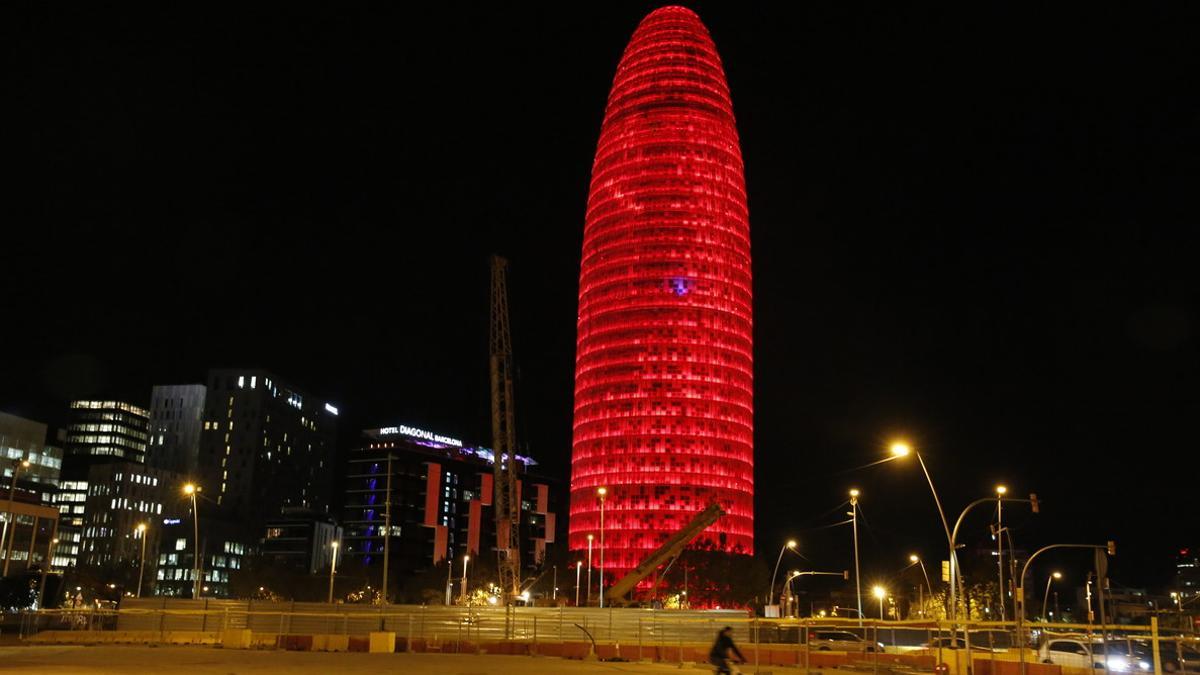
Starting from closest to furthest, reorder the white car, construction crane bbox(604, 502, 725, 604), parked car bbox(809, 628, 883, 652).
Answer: the white car → parked car bbox(809, 628, 883, 652) → construction crane bbox(604, 502, 725, 604)

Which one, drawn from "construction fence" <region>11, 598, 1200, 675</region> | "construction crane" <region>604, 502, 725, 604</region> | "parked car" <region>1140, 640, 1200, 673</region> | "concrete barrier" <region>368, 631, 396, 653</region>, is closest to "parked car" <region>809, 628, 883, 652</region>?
"construction fence" <region>11, 598, 1200, 675</region>

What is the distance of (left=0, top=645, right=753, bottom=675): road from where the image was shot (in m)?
38.3

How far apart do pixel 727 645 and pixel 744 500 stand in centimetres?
16935

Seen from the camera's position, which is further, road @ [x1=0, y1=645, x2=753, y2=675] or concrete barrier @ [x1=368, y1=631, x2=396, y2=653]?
concrete barrier @ [x1=368, y1=631, x2=396, y2=653]

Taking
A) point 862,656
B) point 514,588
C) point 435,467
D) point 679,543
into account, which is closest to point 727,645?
point 862,656

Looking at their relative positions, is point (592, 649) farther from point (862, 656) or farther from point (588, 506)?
point (588, 506)

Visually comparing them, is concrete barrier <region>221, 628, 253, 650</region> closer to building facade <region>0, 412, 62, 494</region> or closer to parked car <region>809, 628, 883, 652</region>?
parked car <region>809, 628, 883, 652</region>

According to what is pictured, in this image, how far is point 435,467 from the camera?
596ft

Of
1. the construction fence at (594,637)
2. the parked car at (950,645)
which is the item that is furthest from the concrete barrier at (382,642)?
the parked car at (950,645)

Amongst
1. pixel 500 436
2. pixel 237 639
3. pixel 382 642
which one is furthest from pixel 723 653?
pixel 500 436

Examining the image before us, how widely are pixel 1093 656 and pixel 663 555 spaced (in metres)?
93.5

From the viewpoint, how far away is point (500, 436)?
6250 inches

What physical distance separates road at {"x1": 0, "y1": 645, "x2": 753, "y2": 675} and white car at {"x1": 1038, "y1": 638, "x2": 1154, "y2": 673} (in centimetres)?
1582

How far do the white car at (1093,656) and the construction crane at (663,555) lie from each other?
6788cm
